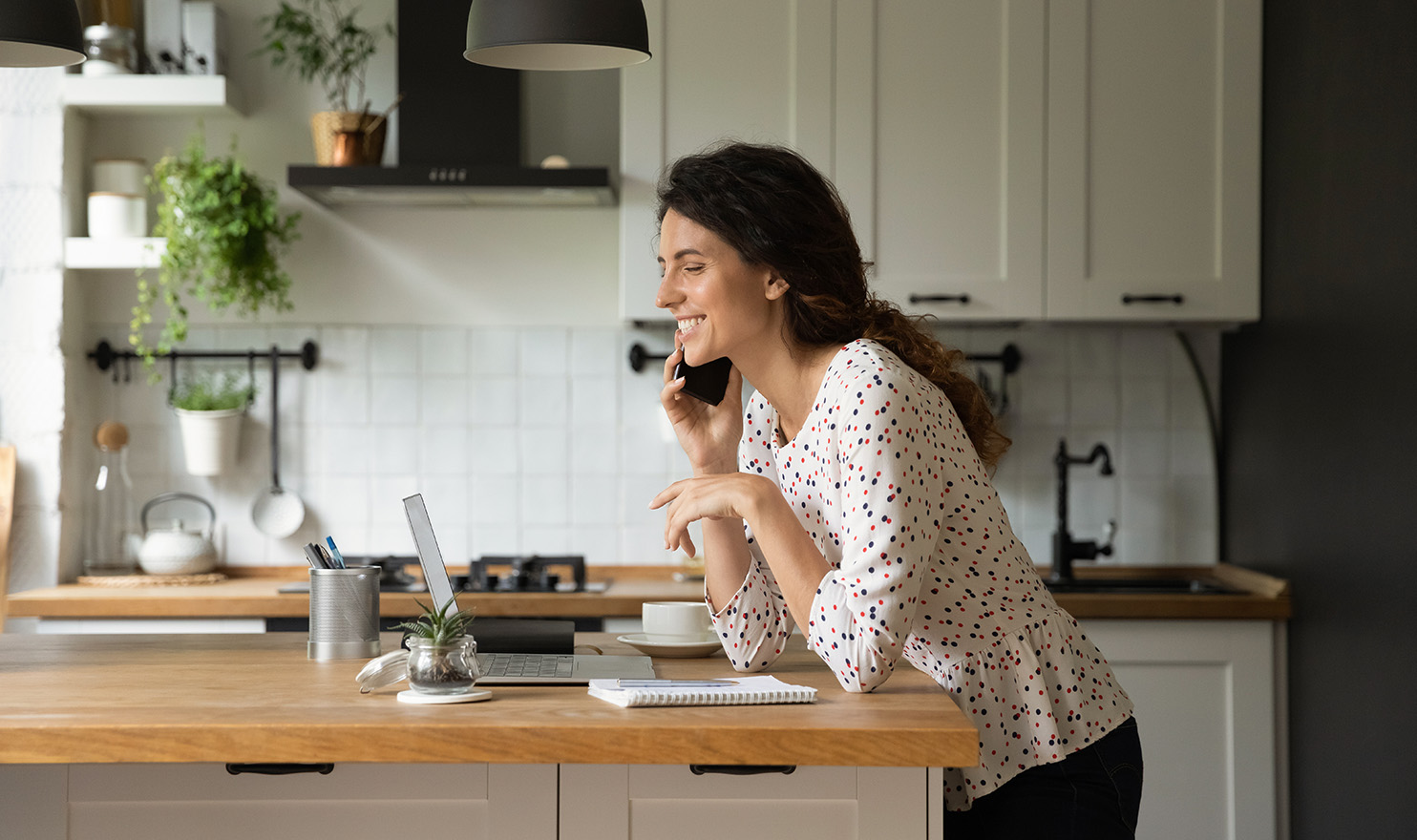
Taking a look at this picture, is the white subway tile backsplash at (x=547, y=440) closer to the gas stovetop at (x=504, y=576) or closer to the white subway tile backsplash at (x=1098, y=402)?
the white subway tile backsplash at (x=1098, y=402)

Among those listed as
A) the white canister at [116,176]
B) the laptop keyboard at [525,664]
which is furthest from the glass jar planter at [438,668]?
the white canister at [116,176]

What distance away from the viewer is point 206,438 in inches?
128

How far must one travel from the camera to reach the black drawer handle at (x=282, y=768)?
1.32 metres

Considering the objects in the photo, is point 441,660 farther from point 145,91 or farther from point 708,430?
point 145,91

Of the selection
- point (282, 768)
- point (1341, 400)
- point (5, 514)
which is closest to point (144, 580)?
point (5, 514)

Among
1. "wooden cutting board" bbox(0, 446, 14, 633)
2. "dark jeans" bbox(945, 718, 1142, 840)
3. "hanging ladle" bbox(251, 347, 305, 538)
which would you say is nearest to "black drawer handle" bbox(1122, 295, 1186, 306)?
"dark jeans" bbox(945, 718, 1142, 840)

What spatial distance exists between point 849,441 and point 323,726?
0.63 meters

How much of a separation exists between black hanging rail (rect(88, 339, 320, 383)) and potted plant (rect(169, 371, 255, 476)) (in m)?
0.07

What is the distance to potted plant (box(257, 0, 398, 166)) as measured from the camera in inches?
122

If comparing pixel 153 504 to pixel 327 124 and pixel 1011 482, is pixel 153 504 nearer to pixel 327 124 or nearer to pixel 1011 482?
pixel 327 124

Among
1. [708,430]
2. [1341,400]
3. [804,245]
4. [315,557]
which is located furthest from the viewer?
[1341,400]

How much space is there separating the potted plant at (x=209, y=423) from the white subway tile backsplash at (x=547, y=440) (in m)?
0.08

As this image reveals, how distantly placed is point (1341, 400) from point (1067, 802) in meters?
1.54

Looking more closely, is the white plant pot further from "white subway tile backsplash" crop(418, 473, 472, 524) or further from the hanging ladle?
"white subway tile backsplash" crop(418, 473, 472, 524)
